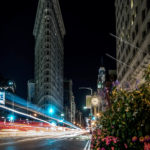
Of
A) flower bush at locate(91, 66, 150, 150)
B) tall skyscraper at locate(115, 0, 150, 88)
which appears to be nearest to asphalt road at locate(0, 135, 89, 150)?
tall skyscraper at locate(115, 0, 150, 88)

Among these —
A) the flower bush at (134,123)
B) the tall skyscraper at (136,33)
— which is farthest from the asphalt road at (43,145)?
the flower bush at (134,123)

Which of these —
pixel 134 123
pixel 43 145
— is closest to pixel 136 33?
pixel 43 145

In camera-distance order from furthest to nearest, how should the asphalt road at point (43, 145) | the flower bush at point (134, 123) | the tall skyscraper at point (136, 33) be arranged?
1. the tall skyscraper at point (136, 33)
2. the asphalt road at point (43, 145)
3. the flower bush at point (134, 123)

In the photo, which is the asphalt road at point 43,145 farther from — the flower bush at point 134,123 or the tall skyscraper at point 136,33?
the flower bush at point 134,123

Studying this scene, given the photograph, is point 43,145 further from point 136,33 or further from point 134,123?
point 136,33

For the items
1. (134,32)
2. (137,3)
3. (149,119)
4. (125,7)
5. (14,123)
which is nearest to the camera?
(149,119)

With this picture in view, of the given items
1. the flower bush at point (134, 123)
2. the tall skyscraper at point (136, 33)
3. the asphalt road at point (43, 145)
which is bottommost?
the asphalt road at point (43, 145)

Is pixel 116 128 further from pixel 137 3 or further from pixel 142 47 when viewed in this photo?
pixel 137 3

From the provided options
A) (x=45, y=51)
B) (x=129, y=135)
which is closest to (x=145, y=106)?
(x=129, y=135)

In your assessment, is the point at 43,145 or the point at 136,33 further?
the point at 136,33

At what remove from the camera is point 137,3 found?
4428 centimetres

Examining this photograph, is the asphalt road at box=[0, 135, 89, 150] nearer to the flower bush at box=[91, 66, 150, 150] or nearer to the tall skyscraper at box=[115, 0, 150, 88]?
the tall skyscraper at box=[115, 0, 150, 88]

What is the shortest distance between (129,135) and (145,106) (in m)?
0.55

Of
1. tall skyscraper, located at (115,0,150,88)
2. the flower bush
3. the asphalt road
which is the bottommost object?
the asphalt road
